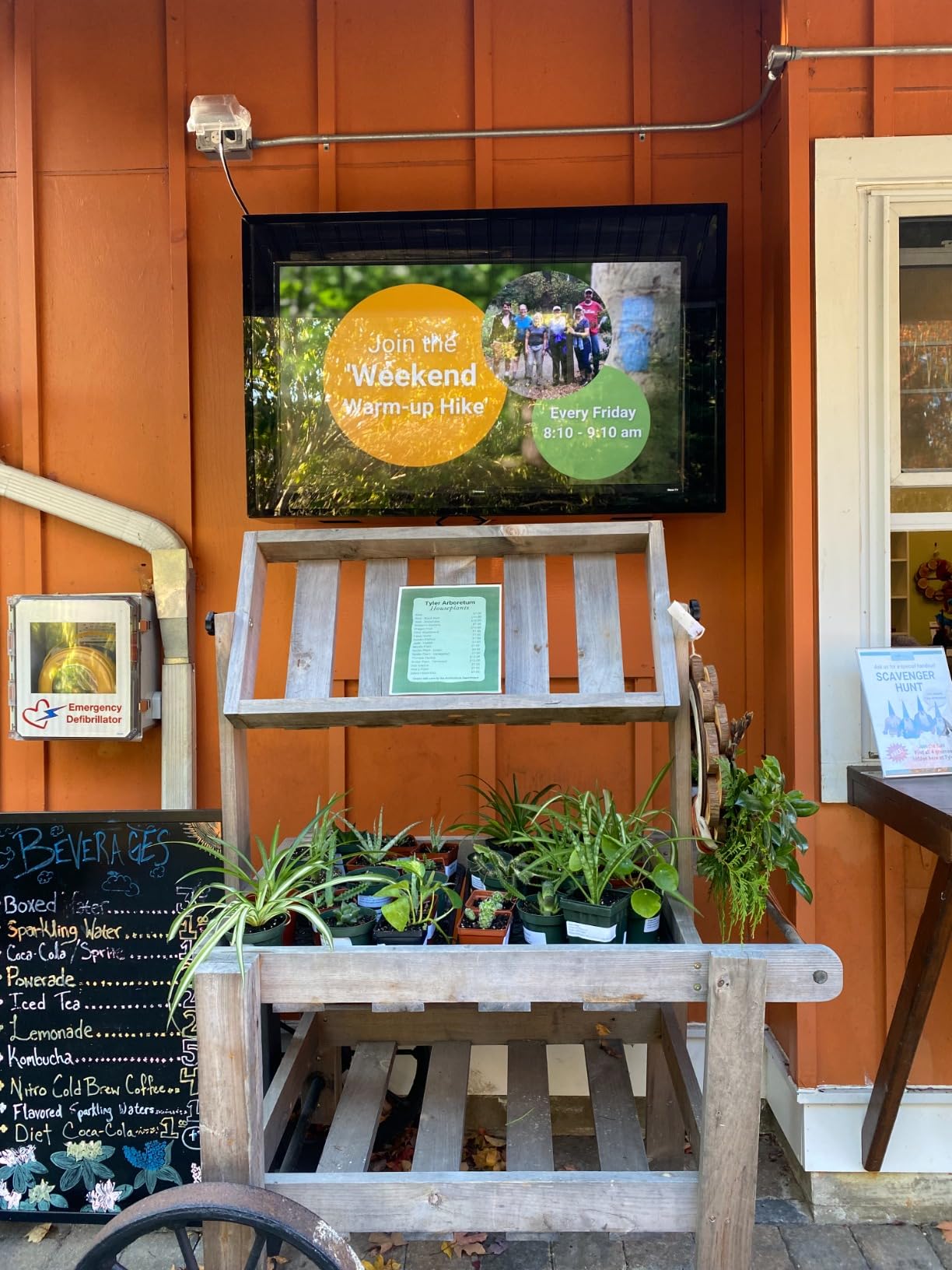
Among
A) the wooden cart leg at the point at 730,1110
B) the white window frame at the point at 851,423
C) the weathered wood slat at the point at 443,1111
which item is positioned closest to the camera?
the wooden cart leg at the point at 730,1110

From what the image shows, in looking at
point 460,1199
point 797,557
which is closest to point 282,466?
point 797,557

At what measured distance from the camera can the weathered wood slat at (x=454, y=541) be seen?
2.17 m

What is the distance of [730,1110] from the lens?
168cm

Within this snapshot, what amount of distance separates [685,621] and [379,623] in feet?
2.53

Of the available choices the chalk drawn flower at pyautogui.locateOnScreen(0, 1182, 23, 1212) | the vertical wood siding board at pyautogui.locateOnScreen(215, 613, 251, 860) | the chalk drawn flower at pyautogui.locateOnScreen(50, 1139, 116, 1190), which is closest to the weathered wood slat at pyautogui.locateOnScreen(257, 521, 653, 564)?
the vertical wood siding board at pyautogui.locateOnScreen(215, 613, 251, 860)

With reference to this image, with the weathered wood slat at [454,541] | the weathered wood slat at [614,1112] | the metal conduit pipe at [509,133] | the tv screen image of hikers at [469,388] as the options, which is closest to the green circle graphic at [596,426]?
the tv screen image of hikers at [469,388]

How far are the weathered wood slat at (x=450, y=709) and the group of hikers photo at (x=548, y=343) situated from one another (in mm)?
1197

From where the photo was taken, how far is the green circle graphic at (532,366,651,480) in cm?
271

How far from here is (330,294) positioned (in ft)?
9.03

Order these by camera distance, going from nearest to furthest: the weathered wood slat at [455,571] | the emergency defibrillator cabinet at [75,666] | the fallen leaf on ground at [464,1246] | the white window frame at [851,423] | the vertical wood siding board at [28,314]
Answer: the weathered wood slat at [455,571] → the fallen leaf on ground at [464,1246] → the white window frame at [851,423] → the emergency defibrillator cabinet at [75,666] → the vertical wood siding board at [28,314]

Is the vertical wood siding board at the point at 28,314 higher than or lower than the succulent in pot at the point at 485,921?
higher

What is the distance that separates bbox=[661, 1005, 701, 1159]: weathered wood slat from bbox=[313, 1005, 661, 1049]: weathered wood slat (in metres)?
0.07

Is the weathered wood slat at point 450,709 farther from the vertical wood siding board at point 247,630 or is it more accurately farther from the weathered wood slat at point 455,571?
the weathered wood slat at point 455,571

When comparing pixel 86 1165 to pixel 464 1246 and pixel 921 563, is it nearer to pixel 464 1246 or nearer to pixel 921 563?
pixel 464 1246
